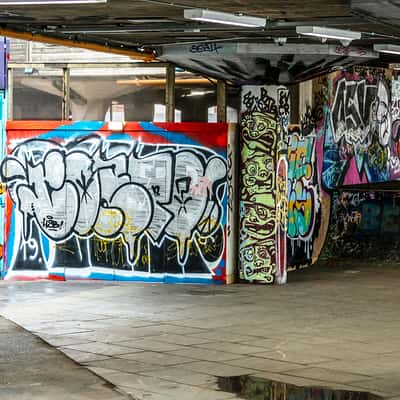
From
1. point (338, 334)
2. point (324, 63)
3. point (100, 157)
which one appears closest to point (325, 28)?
point (324, 63)

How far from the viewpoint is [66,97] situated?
20.6 metres

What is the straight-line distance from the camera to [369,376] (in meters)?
11.7

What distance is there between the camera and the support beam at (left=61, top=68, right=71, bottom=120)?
20500 millimetres

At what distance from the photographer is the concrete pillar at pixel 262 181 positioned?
19.9 meters

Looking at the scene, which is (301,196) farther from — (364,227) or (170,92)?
(170,92)

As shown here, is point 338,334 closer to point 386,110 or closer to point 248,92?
point 248,92

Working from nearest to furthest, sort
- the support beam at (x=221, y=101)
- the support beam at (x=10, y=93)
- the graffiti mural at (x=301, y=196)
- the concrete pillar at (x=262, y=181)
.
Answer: the concrete pillar at (x=262, y=181)
the support beam at (x=221, y=101)
the support beam at (x=10, y=93)
the graffiti mural at (x=301, y=196)

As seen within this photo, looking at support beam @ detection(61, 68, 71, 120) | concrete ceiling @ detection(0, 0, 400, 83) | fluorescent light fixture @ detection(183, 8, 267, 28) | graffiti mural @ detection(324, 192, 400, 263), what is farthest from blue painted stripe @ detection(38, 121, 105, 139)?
graffiti mural @ detection(324, 192, 400, 263)

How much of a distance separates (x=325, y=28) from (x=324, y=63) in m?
3.32

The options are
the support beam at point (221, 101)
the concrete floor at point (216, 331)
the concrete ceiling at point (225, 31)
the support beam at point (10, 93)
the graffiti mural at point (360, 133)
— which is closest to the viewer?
the concrete floor at point (216, 331)

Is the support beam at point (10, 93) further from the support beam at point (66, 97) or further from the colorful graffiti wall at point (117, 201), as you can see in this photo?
the support beam at point (66, 97)

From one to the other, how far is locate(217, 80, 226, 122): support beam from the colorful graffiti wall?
0.35 meters

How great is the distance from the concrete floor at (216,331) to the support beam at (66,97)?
10.7 feet

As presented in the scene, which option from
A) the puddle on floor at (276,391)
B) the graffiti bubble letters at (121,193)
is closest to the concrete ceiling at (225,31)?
the graffiti bubble letters at (121,193)
